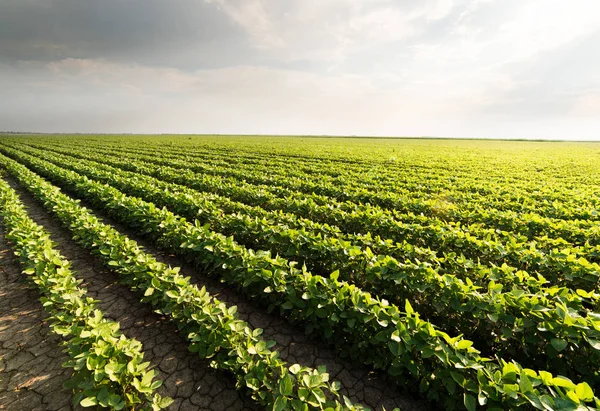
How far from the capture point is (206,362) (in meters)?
3.89

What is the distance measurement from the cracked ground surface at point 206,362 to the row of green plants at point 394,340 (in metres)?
0.21

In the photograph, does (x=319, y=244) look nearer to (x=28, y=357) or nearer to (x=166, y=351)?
(x=166, y=351)

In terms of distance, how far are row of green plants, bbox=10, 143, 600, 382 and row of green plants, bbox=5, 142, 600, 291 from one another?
599 mm

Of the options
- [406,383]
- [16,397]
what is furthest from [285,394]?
[16,397]

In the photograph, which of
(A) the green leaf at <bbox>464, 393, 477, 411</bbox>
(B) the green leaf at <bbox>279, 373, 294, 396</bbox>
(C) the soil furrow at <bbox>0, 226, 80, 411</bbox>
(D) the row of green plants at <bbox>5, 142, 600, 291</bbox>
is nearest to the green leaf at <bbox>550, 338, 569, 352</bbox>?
(A) the green leaf at <bbox>464, 393, 477, 411</bbox>

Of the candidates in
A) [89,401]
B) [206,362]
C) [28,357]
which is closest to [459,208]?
[206,362]

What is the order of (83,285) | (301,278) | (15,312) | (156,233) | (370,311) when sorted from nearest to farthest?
(370,311) < (301,278) < (15,312) < (83,285) < (156,233)

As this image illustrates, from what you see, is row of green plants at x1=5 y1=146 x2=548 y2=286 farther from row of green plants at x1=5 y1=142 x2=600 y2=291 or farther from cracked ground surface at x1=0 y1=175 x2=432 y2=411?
cracked ground surface at x1=0 y1=175 x2=432 y2=411

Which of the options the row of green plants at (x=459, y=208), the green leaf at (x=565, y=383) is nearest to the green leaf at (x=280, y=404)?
the green leaf at (x=565, y=383)

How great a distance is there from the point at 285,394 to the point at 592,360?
134 inches

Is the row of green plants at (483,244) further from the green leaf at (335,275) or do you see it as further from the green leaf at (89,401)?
the green leaf at (89,401)

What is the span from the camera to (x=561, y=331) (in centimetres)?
310

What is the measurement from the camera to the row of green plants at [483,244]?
4902mm

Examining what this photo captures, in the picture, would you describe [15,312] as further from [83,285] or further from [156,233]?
[156,233]
